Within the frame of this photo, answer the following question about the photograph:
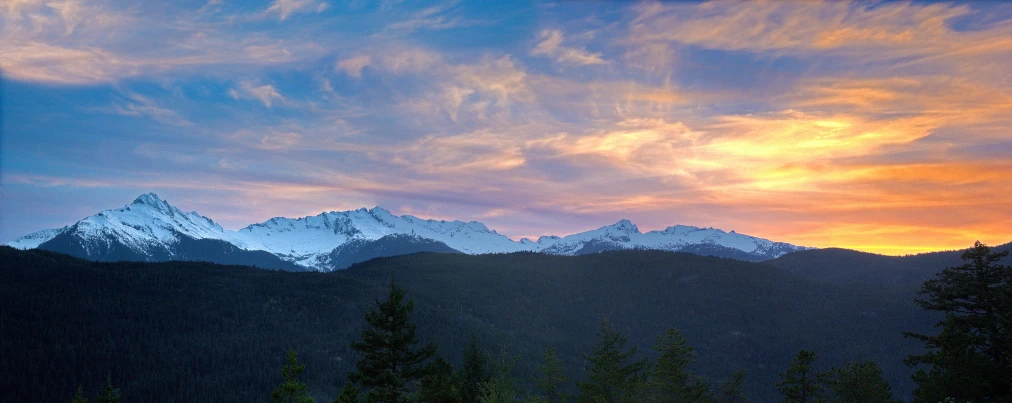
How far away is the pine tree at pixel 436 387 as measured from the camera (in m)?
31.2

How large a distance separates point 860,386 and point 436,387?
140ft

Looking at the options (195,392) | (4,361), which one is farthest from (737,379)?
(4,361)

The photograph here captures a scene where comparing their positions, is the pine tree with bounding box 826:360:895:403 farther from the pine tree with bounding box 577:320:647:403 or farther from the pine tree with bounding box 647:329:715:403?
the pine tree with bounding box 577:320:647:403

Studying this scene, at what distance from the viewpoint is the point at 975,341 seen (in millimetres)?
27922

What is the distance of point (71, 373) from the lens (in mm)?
194750

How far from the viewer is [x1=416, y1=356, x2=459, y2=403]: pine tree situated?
31203 mm

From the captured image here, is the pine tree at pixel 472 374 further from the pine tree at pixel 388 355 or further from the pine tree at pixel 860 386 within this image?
the pine tree at pixel 860 386

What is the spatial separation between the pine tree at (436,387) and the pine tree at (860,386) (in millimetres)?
35017

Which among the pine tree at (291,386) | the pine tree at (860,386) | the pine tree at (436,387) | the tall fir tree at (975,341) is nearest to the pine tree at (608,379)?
the pine tree at (436,387)

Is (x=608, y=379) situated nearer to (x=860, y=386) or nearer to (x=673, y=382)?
(x=673, y=382)

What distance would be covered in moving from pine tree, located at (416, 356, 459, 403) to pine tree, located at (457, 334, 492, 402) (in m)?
2.23

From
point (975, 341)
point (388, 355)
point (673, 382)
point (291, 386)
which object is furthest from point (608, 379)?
point (291, 386)

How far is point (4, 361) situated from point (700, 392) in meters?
252

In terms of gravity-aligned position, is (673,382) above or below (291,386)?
below
